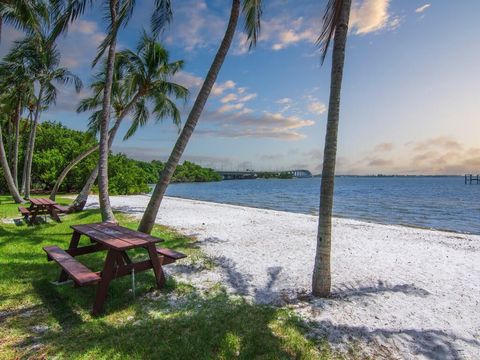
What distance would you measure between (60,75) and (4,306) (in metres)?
18.5

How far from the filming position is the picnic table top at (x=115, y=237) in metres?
3.97

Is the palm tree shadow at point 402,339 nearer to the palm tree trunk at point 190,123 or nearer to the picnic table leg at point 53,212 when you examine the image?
the palm tree trunk at point 190,123

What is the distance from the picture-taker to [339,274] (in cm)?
576

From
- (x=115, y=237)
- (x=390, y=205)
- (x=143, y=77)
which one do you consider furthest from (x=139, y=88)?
(x=390, y=205)

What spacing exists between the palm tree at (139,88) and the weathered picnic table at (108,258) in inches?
358

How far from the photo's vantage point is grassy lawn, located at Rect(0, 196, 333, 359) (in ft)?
9.93

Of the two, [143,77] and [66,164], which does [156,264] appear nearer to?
[143,77]

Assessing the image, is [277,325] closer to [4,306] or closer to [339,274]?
[339,274]

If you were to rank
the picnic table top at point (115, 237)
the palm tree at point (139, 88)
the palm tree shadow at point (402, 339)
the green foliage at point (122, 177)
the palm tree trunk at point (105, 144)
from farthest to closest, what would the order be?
the green foliage at point (122, 177) → the palm tree at point (139, 88) → the palm tree trunk at point (105, 144) → the picnic table top at point (115, 237) → the palm tree shadow at point (402, 339)

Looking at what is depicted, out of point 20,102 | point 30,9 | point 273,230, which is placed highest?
A: point 30,9

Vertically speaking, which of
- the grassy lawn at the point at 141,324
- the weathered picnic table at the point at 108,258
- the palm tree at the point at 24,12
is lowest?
the grassy lawn at the point at 141,324

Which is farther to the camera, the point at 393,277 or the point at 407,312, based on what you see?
the point at 393,277

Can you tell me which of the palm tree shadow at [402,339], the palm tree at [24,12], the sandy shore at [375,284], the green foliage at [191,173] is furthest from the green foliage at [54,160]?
the green foliage at [191,173]

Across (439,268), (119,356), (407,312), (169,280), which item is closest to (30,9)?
(169,280)
